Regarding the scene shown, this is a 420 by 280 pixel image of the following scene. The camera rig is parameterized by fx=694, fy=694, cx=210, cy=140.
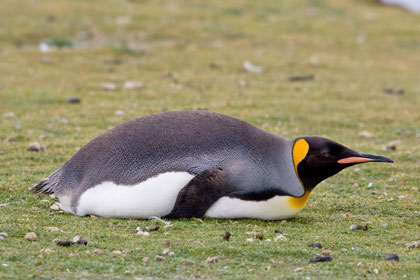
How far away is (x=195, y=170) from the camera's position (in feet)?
18.4

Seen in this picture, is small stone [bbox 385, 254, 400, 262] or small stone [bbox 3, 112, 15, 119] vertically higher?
small stone [bbox 3, 112, 15, 119]

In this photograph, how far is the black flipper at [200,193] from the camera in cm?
558

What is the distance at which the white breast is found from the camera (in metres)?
5.70

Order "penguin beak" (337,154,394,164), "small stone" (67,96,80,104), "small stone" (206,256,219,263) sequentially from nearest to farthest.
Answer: "small stone" (206,256,219,263), "penguin beak" (337,154,394,164), "small stone" (67,96,80,104)

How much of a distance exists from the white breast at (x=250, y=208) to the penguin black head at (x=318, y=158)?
265 millimetres

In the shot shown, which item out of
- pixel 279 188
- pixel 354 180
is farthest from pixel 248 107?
pixel 279 188

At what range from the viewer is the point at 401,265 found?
4.74m

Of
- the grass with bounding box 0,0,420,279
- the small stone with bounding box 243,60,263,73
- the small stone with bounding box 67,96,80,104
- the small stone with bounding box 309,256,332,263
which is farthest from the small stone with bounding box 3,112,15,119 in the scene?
the small stone with bounding box 309,256,332,263

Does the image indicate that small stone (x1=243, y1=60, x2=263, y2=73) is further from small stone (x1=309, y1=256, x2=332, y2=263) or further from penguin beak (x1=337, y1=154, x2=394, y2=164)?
small stone (x1=309, y1=256, x2=332, y2=263)

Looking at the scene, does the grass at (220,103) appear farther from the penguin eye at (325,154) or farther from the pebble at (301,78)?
the penguin eye at (325,154)

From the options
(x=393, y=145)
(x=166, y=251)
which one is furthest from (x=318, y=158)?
(x=393, y=145)

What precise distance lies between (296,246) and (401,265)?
776 mm

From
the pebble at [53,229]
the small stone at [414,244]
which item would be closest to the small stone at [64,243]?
the pebble at [53,229]

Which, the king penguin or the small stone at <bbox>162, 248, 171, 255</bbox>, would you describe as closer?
the small stone at <bbox>162, 248, 171, 255</bbox>
